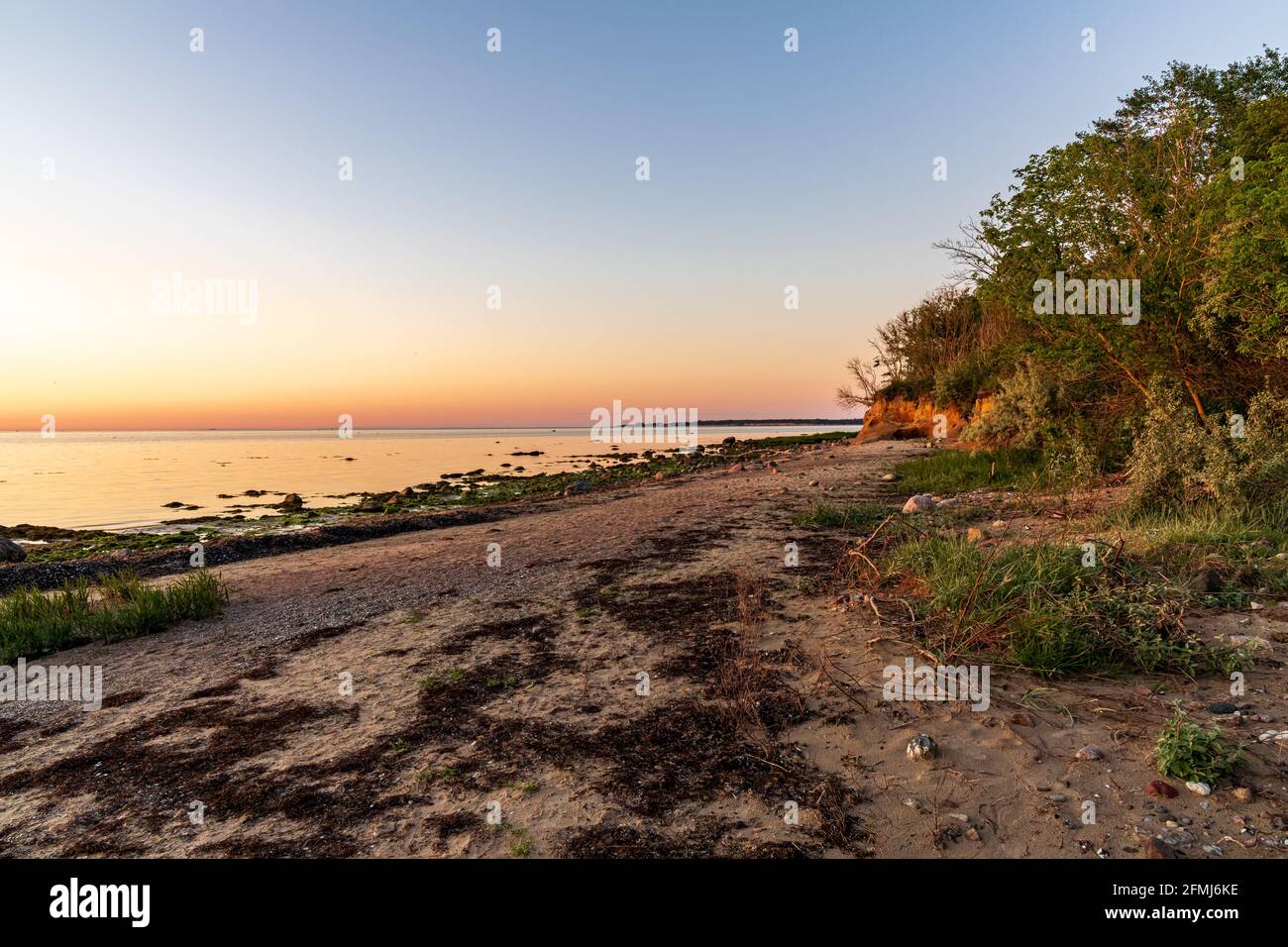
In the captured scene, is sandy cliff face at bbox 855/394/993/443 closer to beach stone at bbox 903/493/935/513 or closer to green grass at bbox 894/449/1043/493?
green grass at bbox 894/449/1043/493

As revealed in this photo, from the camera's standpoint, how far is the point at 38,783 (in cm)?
434

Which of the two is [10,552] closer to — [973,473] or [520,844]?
[520,844]

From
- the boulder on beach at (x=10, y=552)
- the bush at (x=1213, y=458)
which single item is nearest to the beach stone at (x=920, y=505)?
the bush at (x=1213, y=458)

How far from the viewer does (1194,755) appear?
3.60 meters

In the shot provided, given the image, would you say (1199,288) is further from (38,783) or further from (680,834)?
(38,783)

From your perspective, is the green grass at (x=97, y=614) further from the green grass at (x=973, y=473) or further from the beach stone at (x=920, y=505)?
the green grass at (x=973, y=473)

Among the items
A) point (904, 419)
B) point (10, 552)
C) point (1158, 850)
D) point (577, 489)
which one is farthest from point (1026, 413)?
point (10, 552)

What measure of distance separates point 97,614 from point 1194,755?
441 inches

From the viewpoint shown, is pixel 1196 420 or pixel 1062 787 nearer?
pixel 1062 787

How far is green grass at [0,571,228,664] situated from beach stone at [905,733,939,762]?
8.84 metres

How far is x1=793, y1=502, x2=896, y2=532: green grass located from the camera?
40.0 feet
